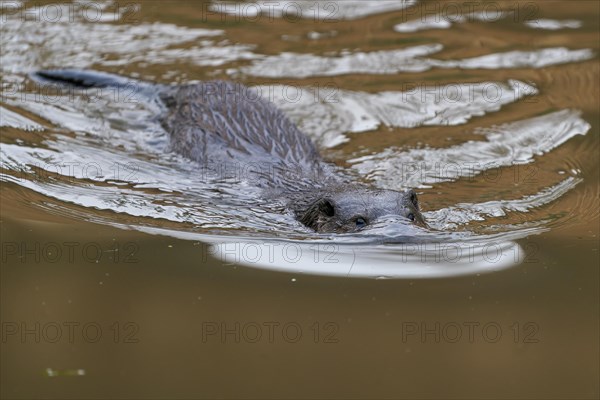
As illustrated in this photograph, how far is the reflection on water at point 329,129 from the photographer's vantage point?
4.91 m

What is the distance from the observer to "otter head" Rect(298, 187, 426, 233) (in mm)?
4805

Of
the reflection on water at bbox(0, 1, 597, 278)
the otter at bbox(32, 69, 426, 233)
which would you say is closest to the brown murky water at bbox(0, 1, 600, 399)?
the reflection on water at bbox(0, 1, 597, 278)

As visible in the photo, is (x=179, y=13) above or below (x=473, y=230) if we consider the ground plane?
above

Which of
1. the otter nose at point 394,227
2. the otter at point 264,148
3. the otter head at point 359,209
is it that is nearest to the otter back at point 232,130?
the otter at point 264,148

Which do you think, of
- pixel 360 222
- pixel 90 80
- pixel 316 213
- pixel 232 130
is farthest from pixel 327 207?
Result: pixel 90 80

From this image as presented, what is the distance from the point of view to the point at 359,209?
4.86m

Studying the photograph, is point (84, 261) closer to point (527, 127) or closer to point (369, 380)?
point (369, 380)

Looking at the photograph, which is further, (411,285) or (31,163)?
(31,163)

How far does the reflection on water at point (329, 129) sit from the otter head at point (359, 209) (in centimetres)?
11

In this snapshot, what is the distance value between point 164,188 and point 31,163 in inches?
31.7

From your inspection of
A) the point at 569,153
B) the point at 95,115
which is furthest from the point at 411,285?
the point at 95,115

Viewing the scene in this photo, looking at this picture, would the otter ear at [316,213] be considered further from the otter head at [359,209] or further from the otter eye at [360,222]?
the otter eye at [360,222]

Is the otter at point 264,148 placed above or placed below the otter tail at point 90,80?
below

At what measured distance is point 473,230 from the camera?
16.9 ft
